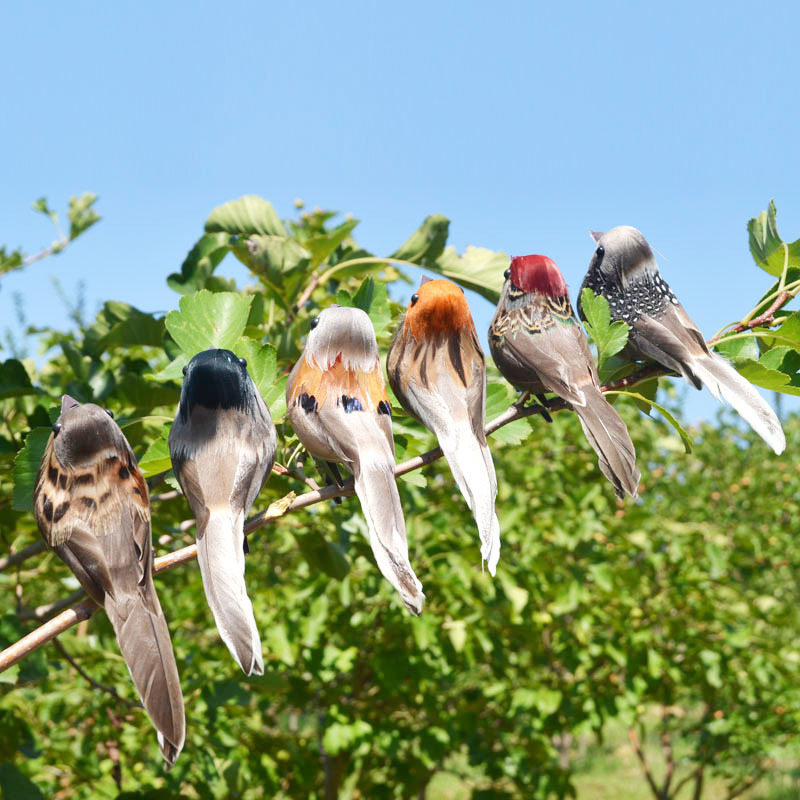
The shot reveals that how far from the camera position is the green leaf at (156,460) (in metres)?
1.18

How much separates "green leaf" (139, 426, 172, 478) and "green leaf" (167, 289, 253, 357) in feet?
0.63

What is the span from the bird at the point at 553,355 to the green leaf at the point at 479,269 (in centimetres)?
46

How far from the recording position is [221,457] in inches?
40.3

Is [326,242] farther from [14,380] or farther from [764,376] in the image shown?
[764,376]

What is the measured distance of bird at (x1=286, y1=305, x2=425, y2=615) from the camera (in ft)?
3.08

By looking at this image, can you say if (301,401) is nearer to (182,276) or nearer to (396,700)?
(182,276)

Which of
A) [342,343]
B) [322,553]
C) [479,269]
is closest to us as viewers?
[342,343]

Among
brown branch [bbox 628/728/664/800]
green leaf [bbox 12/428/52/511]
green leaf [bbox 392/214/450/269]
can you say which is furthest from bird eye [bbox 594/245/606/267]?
brown branch [bbox 628/728/664/800]

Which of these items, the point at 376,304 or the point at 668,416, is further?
the point at 376,304

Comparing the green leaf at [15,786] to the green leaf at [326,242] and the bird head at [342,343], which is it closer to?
the bird head at [342,343]

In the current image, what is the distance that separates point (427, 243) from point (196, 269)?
1.84 ft

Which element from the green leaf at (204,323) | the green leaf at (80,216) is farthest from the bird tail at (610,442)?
the green leaf at (80,216)

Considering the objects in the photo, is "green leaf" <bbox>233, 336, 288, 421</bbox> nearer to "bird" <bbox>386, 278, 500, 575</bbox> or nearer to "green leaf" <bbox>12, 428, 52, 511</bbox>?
"bird" <bbox>386, 278, 500, 575</bbox>

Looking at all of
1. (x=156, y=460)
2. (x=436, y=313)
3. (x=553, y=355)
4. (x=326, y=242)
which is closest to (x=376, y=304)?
(x=436, y=313)
